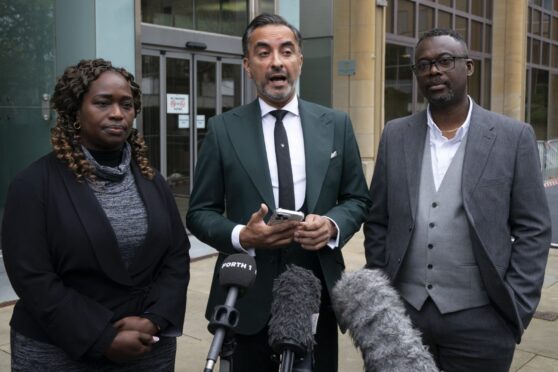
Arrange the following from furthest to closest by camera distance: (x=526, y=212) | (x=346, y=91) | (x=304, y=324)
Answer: (x=346, y=91)
(x=526, y=212)
(x=304, y=324)

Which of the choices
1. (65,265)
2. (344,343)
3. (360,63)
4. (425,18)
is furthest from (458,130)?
(425,18)

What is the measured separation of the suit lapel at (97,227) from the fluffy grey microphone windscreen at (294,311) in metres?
0.77

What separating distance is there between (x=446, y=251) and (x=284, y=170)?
0.79 meters

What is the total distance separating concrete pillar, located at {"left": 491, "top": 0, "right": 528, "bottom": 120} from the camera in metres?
20.4

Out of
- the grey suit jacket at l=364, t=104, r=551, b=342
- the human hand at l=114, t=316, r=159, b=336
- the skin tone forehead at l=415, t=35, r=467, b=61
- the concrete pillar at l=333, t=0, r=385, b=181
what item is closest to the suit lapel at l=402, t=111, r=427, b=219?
the grey suit jacket at l=364, t=104, r=551, b=342

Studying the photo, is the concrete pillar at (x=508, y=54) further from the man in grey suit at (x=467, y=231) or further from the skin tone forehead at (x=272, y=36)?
the skin tone forehead at (x=272, y=36)

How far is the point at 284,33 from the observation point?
2824 mm

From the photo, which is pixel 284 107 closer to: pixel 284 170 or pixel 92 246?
pixel 284 170

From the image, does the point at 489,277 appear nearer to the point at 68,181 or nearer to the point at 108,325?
the point at 108,325

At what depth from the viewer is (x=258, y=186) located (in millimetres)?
2799

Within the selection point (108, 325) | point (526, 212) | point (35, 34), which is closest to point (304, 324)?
point (108, 325)

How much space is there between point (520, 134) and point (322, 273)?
1058 mm

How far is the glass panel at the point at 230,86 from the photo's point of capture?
9859mm

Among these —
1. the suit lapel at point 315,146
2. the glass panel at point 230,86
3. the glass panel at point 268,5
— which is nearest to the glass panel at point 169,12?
the glass panel at point 230,86
